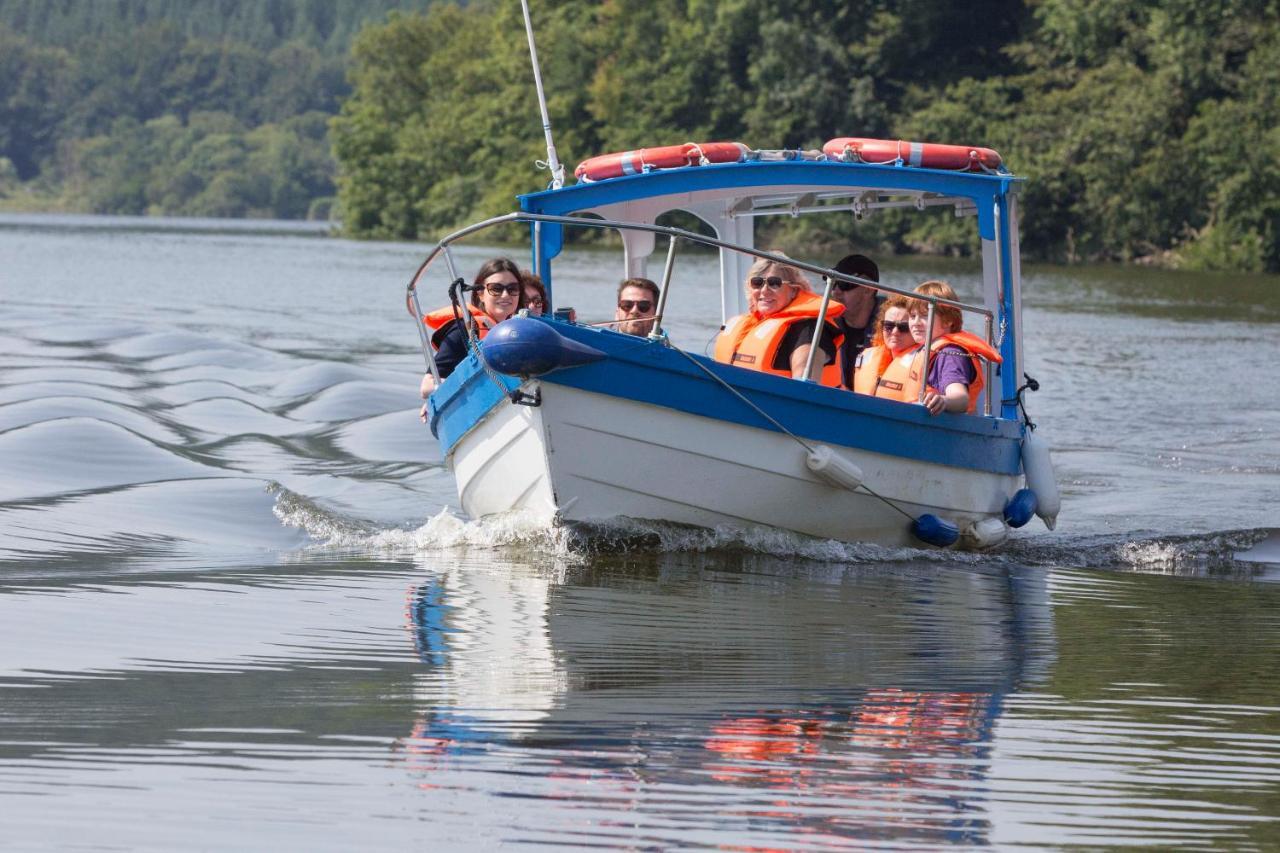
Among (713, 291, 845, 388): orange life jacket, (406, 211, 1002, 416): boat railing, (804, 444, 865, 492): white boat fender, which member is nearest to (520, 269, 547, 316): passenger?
(406, 211, 1002, 416): boat railing

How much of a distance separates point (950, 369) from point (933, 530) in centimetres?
89

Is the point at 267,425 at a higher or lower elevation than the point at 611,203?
lower

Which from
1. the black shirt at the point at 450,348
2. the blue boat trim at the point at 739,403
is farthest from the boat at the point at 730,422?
the black shirt at the point at 450,348

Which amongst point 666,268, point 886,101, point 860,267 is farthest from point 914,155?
point 886,101

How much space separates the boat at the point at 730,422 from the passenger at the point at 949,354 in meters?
0.14

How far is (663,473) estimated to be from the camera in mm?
9656

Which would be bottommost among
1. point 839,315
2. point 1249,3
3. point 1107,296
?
point 1107,296

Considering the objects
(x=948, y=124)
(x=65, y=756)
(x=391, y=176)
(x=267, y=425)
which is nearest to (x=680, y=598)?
(x=65, y=756)

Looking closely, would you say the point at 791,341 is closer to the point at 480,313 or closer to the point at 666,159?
the point at 666,159

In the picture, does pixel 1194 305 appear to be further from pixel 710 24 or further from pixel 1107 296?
pixel 710 24

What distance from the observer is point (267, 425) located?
1653 cm

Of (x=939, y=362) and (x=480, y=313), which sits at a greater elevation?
(x=480, y=313)

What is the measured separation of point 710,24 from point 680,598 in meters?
69.6

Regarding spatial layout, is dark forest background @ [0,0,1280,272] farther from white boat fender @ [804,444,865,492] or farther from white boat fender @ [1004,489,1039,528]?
white boat fender @ [804,444,865,492]
